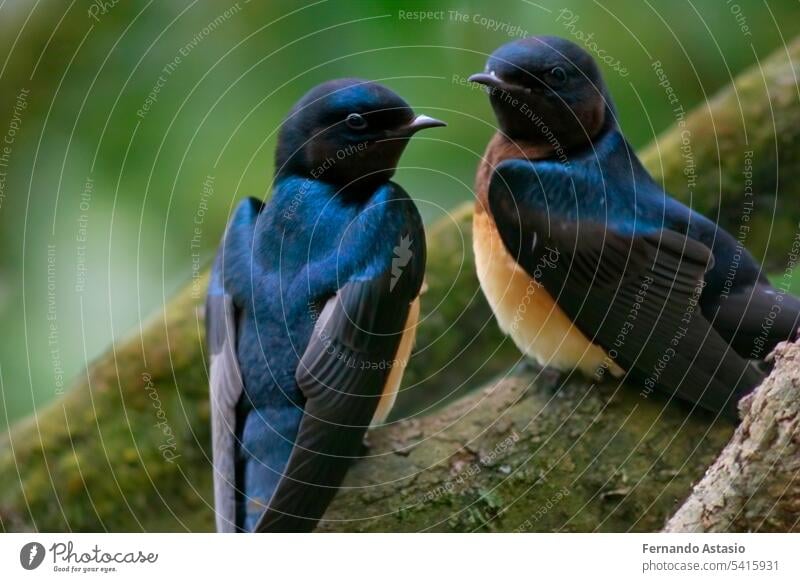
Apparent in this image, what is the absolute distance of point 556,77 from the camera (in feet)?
6.89

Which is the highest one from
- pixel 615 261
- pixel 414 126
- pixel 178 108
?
pixel 178 108

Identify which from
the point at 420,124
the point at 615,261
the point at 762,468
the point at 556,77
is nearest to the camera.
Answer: the point at 762,468

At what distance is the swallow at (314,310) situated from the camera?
1982 millimetres

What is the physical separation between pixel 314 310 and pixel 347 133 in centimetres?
30

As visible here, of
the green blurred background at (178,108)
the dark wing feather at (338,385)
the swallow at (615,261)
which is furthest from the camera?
the green blurred background at (178,108)

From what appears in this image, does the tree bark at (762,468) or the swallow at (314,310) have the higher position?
the swallow at (314,310)

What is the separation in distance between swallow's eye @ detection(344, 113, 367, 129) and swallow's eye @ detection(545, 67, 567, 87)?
0.34m

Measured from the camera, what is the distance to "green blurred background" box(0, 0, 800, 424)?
2.34 m

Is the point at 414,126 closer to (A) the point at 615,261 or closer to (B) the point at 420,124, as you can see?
(B) the point at 420,124

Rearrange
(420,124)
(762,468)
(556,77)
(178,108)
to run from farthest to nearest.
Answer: (178,108) < (556,77) < (420,124) < (762,468)

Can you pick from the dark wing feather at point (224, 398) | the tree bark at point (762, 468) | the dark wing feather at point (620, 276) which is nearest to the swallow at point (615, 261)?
the dark wing feather at point (620, 276)

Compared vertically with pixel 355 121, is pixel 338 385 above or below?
below

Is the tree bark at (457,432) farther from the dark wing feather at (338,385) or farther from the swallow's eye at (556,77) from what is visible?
the swallow's eye at (556,77)

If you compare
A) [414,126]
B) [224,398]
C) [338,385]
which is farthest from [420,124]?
[224,398]
